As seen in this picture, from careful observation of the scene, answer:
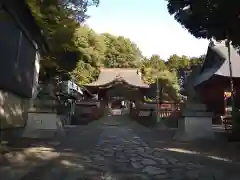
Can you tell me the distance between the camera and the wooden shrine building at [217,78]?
997 inches

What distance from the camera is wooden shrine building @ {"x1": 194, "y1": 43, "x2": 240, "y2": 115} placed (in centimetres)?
2533

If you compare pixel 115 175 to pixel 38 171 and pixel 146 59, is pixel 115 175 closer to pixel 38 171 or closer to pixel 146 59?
pixel 38 171

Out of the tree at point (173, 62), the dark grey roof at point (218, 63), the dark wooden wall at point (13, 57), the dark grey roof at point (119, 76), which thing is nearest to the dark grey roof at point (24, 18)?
the dark wooden wall at point (13, 57)

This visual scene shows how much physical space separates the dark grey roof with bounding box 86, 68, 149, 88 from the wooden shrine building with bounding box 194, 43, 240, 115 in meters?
12.1

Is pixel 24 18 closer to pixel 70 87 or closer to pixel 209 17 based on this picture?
pixel 209 17

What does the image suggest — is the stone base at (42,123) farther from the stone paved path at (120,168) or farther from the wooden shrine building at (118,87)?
the wooden shrine building at (118,87)

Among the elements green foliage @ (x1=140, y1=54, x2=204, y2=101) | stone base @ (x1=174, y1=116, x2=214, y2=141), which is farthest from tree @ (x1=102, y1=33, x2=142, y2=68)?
stone base @ (x1=174, y1=116, x2=214, y2=141)

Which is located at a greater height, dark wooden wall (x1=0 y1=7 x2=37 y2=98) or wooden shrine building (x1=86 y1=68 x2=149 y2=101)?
wooden shrine building (x1=86 y1=68 x2=149 y2=101)

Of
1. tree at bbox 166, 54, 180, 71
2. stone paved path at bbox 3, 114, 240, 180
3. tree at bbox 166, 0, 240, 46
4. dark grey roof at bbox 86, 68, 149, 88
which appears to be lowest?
stone paved path at bbox 3, 114, 240, 180

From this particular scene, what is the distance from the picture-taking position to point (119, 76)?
40.9m

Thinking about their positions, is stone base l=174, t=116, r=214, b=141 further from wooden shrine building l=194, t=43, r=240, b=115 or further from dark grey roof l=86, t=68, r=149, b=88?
dark grey roof l=86, t=68, r=149, b=88

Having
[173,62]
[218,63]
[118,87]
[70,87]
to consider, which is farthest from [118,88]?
[173,62]

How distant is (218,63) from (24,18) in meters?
A: 19.7

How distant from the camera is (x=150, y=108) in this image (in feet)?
94.4
